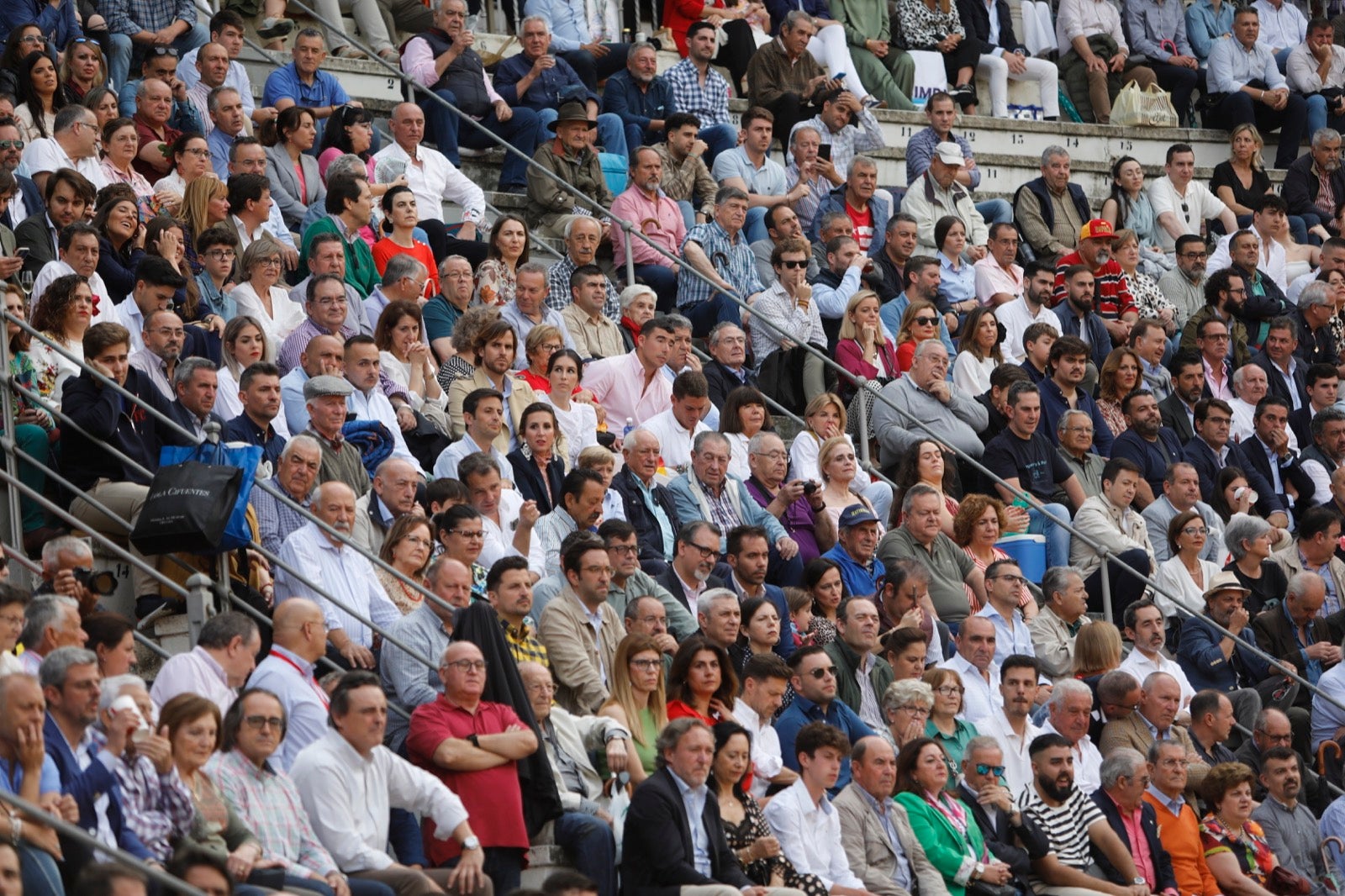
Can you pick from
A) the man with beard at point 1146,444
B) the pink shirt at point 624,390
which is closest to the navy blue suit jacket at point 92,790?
the pink shirt at point 624,390

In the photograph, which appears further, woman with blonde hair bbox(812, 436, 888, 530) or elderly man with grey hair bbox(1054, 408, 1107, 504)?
elderly man with grey hair bbox(1054, 408, 1107, 504)

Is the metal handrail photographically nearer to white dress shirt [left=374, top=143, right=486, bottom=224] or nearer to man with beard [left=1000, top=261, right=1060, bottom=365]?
white dress shirt [left=374, top=143, right=486, bottom=224]

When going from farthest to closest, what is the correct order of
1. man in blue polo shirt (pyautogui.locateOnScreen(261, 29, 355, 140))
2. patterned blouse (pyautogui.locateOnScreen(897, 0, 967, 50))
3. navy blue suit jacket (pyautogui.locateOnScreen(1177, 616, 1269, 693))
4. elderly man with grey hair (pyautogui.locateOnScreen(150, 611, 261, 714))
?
1. patterned blouse (pyautogui.locateOnScreen(897, 0, 967, 50))
2. man in blue polo shirt (pyautogui.locateOnScreen(261, 29, 355, 140))
3. navy blue suit jacket (pyautogui.locateOnScreen(1177, 616, 1269, 693))
4. elderly man with grey hair (pyautogui.locateOnScreen(150, 611, 261, 714))

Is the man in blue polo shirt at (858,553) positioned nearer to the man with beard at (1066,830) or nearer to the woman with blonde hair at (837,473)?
the woman with blonde hair at (837,473)

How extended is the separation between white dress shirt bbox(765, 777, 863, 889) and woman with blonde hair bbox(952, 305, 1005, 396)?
508cm

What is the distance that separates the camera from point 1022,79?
63.8 ft

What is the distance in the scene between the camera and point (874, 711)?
10883mm

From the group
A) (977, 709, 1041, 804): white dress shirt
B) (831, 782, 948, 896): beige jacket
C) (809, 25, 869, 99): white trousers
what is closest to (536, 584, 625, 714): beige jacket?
(831, 782, 948, 896): beige jacket

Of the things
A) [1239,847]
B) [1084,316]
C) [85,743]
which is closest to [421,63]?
[1084,316]

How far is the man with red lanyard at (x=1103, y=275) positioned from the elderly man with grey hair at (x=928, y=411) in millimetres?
2454

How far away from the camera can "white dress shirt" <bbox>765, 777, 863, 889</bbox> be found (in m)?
9.38

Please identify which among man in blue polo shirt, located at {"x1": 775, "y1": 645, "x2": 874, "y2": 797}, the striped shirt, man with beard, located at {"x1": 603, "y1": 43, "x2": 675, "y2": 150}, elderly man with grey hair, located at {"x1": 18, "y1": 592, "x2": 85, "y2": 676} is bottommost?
the striped shirt

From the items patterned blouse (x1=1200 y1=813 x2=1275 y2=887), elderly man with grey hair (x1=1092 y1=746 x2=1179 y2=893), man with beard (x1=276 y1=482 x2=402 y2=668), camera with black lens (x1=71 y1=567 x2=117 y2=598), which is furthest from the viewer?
patterned blouse (x1=1200 y1=813 x2=1275 y2=887)

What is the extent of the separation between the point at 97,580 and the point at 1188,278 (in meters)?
9.81
